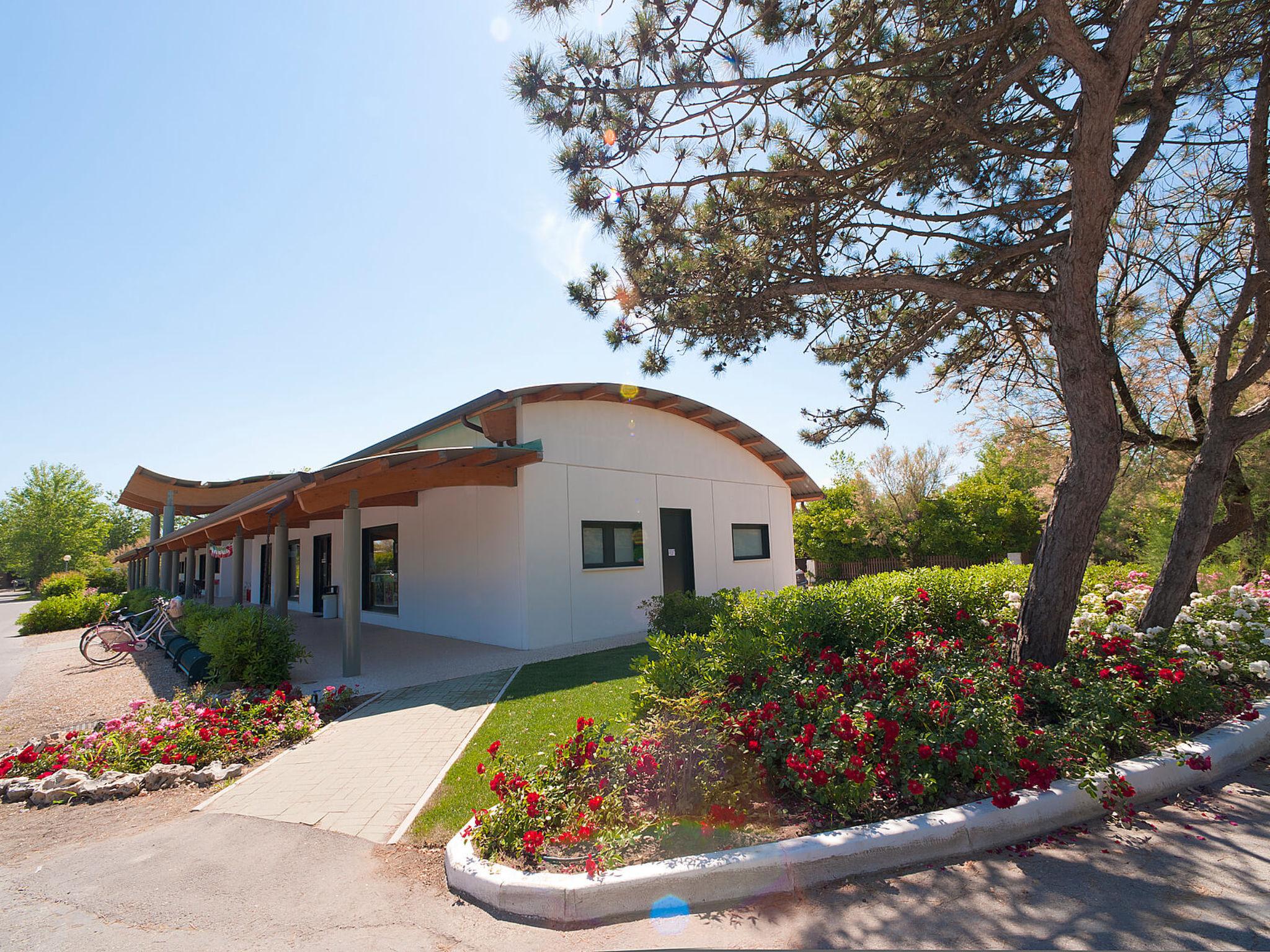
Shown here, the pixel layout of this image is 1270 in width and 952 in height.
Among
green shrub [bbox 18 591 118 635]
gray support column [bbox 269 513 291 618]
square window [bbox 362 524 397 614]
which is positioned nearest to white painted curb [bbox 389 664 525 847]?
gray support column [bbox 269 513 291 618]

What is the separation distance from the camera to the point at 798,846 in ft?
10.4

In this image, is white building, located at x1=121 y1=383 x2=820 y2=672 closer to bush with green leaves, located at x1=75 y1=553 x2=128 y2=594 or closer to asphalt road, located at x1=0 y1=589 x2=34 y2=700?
asphalt road, located at x1=0 y1=589 x2=34 y2=700

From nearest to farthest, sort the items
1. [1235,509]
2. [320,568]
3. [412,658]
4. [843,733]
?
[843,733], [1235,509], [412,658], [320,568]

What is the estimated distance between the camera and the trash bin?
57.1 feet

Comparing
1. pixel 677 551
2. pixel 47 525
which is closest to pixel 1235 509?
Answer: pixel 677 551

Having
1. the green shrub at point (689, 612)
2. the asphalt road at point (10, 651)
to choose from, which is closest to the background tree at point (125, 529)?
the asphalt road at point (10, 651)

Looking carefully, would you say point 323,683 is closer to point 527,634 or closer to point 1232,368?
point 527,634

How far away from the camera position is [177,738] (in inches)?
227

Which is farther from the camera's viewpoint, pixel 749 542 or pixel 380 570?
pixel 749 542

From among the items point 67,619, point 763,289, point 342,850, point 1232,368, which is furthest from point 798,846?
point 67,619

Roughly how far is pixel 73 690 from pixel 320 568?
9714mm

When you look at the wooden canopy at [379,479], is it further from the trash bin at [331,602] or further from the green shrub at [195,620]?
the trash bin at [331,602]

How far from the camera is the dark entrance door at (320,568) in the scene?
18469mm

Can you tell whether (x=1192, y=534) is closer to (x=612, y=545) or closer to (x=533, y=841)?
(x=533, y=841)
